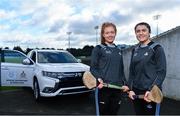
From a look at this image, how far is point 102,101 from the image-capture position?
506 cm

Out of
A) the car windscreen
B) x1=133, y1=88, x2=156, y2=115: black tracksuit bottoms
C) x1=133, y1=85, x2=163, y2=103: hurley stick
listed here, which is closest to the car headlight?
the car windscreen

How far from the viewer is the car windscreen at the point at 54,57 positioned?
1212 centimetres

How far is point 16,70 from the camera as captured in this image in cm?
1302

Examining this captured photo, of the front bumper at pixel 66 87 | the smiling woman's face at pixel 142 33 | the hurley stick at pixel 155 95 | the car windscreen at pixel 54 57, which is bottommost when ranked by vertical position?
the front bumper at pixel 66 87

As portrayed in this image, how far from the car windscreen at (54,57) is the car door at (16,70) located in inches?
15.3

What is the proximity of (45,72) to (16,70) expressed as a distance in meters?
2.43

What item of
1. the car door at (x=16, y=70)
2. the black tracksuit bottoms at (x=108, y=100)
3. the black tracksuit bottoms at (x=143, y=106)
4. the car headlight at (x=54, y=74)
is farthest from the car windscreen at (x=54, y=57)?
the black tracksuit bottoms at (x=143, y=106)

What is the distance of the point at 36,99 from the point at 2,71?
2595mm

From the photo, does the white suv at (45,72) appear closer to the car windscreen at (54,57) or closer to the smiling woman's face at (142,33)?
the car windscreen at (54,57)

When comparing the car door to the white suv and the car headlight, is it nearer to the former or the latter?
the white suv

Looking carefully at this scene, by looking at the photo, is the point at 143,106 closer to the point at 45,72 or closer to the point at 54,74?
the point at 54,74

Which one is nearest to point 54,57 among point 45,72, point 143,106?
point 45,72

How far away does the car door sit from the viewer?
12.5m

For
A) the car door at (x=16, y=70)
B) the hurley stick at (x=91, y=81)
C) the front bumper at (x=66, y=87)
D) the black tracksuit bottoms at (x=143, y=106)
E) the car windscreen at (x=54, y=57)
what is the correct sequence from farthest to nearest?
1. the car door at (x=16, y=70)
2. the car windscreen at (x=54, y=57)
3. the front bumper at (x=66, y=87)
4. the hurley stick at (x=91, y=81)
5. the black tracksuit bottoms at (x=143, y=106)
